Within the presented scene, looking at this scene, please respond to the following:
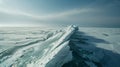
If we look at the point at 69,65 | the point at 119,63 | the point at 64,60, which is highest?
the point at 64,60

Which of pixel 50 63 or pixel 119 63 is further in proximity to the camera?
pixel 119 63

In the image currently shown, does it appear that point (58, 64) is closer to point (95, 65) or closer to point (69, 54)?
point (69, 54)

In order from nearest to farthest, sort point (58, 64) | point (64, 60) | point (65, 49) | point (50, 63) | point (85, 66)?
point (50, 63) → point (58, 64) → point (64, 60) → point (65, 49) → point (85, 66)

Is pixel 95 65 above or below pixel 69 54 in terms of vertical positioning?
below

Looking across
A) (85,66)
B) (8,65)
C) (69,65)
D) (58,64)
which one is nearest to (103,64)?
(85,66)

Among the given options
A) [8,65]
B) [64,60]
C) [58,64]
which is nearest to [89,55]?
[64,60]

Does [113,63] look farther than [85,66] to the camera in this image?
Yes

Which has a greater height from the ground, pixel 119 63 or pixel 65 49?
pixel 65 49

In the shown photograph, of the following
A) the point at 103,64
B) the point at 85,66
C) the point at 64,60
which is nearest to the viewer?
the point at 64,60

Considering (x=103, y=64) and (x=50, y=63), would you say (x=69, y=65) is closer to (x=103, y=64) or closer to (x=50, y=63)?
(x=50, y=63)
